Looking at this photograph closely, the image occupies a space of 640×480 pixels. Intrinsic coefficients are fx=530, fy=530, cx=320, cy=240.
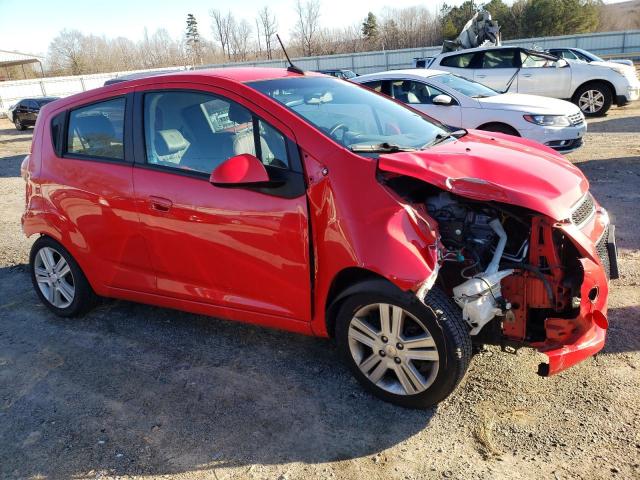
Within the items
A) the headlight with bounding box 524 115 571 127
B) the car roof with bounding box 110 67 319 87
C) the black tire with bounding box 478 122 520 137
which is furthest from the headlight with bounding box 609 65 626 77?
the car roof with bounding box 110 67 319 87

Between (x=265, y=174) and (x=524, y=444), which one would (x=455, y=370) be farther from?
(x=265, y=174)

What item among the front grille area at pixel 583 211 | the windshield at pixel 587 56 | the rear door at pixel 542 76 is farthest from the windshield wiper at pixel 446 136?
the windshield at pixel 587 56

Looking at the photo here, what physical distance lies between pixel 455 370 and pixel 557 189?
111 centimetres

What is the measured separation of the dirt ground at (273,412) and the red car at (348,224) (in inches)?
12.2

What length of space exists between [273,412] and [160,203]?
4.85 ft

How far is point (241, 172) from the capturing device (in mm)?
2906

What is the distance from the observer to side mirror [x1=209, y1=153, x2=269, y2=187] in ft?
9.50

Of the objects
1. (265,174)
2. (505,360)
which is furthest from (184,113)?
(505,360)

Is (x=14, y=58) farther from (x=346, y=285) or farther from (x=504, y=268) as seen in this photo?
(x=504, y=268)

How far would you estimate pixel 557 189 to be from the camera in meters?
2.85

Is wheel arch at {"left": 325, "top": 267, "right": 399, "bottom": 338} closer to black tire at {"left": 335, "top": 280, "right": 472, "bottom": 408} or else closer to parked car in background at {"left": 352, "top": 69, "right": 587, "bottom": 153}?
black tire at {"left": 335, "top": 280, "right": 472, "bottom": 408}

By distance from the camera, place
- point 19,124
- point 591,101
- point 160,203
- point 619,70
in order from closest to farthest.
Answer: point 160,203 < point 619,70 < point 591,101 < point 19,124

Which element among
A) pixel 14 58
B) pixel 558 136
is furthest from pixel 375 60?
pixel 14 58

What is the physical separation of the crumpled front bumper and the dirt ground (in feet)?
1.21
